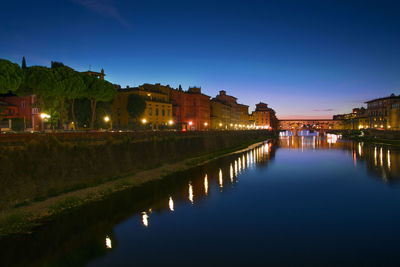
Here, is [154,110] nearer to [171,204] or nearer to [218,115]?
[218,115]

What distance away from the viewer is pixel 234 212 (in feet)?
67.4

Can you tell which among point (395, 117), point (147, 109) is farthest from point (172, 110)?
point (395, 117)

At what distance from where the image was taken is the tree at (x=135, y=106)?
6488cm

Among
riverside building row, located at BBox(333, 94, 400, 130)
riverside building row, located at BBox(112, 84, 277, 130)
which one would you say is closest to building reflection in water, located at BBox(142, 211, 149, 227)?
riverside building row, located at BBox(112, 84, 277, 130)

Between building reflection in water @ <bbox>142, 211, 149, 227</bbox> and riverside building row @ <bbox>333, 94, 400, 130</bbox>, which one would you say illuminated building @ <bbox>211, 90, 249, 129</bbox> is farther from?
building reflection in water @ <bbox>142, 211, 149, 227</bbox>

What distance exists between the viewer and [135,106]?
64.8m

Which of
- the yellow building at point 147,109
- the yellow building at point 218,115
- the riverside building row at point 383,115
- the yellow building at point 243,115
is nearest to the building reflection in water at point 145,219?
the yellow building at point 147,109

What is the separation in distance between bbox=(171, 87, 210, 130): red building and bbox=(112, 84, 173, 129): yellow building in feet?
29.2

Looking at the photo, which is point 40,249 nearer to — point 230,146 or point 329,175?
point 329,175

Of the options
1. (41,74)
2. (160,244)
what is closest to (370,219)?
(160,244)

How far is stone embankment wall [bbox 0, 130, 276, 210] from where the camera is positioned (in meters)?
19.0

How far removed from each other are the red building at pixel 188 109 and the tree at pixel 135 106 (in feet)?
68.3

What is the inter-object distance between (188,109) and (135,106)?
2952cm

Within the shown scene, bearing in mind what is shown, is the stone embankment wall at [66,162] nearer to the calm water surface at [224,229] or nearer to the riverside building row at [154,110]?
the calm water surface at [224,229]
